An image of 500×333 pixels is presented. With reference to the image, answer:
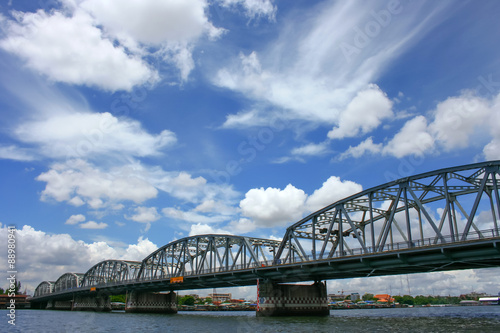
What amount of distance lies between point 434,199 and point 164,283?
6948 cm

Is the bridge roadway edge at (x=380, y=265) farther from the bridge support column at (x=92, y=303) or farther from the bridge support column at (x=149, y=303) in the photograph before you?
the bridge support column at (x=92, y=303)

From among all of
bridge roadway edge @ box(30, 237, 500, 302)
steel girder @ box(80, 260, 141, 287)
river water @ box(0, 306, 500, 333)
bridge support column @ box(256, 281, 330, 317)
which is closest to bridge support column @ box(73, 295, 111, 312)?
steel girder @ box(80, 260, 141, 287)

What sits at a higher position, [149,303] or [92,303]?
[149,303]

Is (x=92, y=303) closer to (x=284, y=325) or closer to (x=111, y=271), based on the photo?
(x=111, y=271)

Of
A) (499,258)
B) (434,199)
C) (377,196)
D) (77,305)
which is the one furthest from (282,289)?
(77,305)

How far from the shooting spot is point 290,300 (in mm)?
68500

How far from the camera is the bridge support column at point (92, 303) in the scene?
142m

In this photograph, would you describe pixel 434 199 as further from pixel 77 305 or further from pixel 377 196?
pixel 77 305

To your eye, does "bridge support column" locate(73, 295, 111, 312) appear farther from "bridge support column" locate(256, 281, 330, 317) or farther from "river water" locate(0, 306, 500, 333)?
"bridge support column" locate(256, 281, 330, 317)

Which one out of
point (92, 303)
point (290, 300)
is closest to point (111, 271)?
point (92, 303)

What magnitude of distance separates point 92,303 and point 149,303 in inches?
2102

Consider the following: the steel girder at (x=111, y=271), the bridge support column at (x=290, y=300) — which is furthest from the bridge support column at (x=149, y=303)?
the bridge support column at (x=290, y=300)

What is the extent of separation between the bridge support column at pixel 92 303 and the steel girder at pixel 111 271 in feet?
21.6

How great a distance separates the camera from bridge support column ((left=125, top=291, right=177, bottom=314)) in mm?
114900
